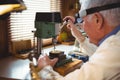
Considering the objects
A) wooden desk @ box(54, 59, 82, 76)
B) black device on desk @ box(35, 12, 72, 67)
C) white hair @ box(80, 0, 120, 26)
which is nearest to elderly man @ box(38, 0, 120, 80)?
white hair @ box(80, 0, 120, 26)

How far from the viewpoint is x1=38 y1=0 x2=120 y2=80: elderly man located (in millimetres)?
879

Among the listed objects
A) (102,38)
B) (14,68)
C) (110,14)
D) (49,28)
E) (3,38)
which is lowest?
(14,68)

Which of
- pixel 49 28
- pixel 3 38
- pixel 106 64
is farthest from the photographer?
pixel 3 38

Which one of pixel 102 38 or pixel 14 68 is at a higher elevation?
pixel 102 38

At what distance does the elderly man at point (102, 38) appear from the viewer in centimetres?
88

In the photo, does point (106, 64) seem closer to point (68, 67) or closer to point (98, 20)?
point (98, 20)

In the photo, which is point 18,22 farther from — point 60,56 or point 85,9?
point 85,9

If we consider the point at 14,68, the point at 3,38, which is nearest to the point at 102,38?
the point at 14,68

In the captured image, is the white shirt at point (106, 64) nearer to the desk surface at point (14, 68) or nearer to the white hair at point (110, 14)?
the white hair at point (110, 14)

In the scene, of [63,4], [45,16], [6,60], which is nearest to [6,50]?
[6,60]

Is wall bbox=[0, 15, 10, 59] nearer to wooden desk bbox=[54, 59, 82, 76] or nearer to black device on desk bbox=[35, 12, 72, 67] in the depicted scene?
black device on desk bbox=[35, 12, 72, 67]

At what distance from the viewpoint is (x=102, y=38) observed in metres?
1.07

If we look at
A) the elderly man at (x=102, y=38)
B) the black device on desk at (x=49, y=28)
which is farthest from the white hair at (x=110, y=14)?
the black device on desk at (x=49, y=28)

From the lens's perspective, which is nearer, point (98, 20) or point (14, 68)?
point (98, 20)
